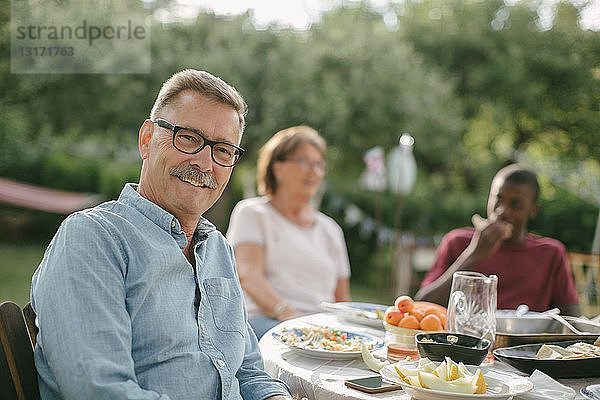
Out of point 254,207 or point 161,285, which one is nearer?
point 161,285

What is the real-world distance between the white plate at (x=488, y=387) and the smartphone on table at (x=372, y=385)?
48 mm

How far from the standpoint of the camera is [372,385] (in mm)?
1490

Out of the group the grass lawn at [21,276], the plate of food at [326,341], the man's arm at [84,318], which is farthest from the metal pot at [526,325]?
the grass lawn at [21,276]

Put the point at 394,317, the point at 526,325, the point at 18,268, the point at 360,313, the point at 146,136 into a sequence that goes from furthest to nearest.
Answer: the point at 18,268, the point at 360,313, the point at 526,325, the point at 394,317, the point at 146,136

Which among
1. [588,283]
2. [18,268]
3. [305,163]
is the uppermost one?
[305,163]

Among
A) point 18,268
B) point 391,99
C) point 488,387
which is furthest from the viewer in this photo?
point 18,268

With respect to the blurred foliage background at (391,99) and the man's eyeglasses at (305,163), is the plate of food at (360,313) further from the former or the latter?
the blurred foliage background at (391,99)

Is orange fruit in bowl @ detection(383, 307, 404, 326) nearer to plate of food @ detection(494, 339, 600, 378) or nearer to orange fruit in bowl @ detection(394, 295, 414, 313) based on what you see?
orange fruit in bowl @ detection(394, 295, 414, 313)

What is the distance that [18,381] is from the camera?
126 centimetres

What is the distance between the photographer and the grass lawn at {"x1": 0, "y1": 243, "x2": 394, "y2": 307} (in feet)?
21.0

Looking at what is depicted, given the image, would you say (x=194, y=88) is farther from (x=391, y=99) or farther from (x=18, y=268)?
(x=18, y=268)

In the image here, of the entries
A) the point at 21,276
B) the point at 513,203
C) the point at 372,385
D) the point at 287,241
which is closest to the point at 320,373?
the point at 372,385

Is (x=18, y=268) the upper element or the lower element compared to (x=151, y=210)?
lower

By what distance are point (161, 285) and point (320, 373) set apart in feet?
1.71
